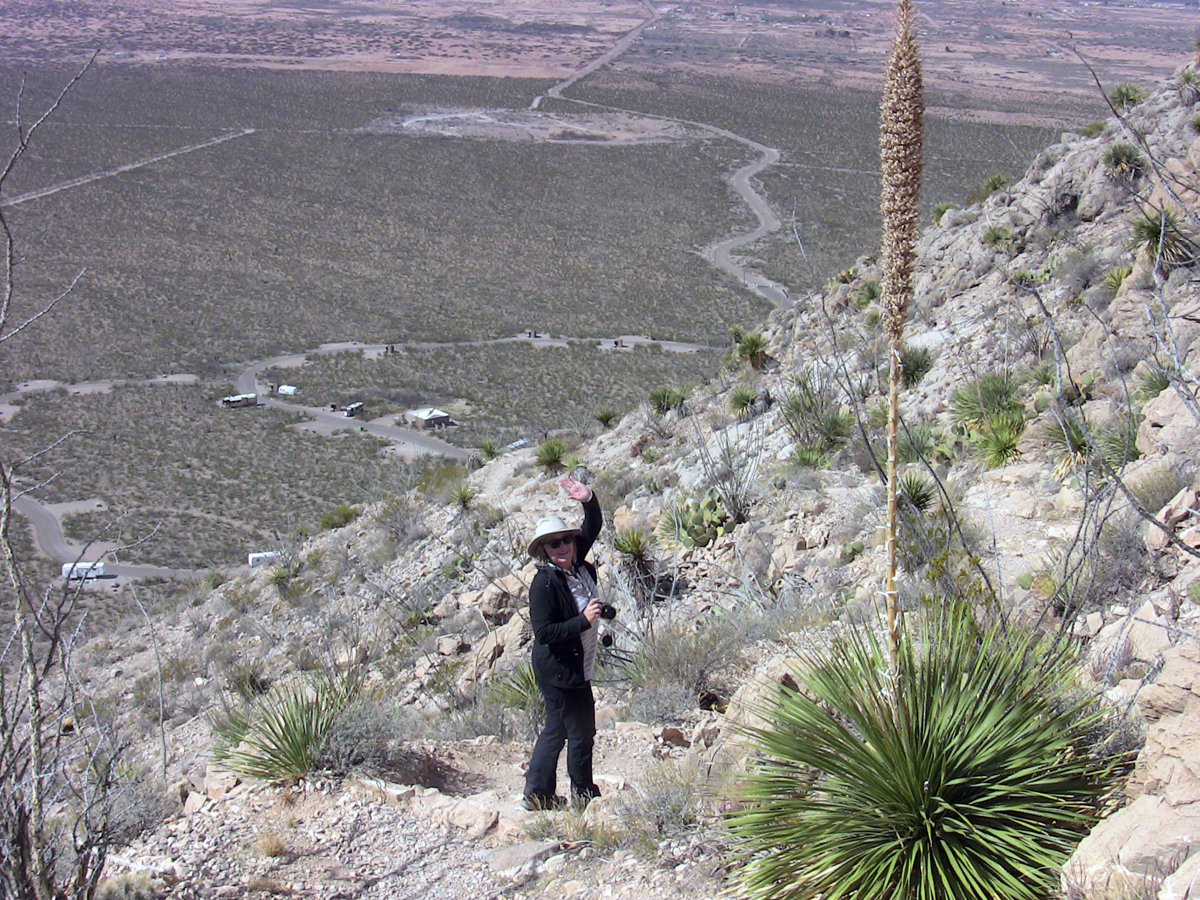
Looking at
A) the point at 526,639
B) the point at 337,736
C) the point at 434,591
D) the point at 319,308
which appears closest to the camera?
the point at 337,736

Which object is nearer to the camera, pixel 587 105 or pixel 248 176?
pixel 248 176

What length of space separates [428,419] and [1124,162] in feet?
65.1

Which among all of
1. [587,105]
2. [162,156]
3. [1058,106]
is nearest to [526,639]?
[162,156]

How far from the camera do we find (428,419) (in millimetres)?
29219

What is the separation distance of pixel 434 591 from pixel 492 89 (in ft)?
286

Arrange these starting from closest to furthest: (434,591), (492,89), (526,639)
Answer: (526,639) < (434,591) < (492,89)

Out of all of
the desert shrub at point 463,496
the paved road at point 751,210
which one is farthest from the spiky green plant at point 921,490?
the paved road at point 751,210

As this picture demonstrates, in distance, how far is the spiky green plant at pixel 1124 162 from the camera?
44.7ft

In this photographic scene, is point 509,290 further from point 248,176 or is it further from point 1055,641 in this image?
point 1055,641

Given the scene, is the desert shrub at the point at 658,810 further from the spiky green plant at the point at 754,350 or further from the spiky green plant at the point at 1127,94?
the spiky green plant at the point at 1127,94

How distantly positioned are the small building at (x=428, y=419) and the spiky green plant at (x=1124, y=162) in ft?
63.5

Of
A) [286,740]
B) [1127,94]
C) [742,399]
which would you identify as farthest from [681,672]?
[1127,94]

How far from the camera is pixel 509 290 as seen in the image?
4350 cm

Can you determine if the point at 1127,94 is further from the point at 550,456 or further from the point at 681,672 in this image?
the point at 681,672
